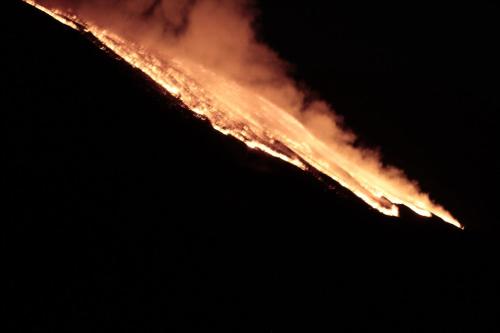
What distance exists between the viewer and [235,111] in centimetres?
627

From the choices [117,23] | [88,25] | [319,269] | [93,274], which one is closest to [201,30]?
[117,23]

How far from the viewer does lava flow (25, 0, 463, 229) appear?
552 centimetres

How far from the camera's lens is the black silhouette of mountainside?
4.11 m

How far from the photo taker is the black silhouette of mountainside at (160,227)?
411cm

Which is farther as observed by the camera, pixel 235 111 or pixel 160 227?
pixel 235 111

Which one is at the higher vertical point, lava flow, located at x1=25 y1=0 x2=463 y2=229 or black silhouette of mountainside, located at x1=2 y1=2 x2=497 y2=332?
lava flow, located at x1=25 y1=0 x2=463 y2=229

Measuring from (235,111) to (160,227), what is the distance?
6.91ft

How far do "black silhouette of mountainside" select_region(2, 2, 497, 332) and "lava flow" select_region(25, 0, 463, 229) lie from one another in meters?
0.25

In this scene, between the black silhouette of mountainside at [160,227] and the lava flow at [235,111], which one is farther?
the lava flow at [235,111]

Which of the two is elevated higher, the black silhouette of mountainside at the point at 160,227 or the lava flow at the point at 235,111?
the lava flow at the point at 235,111

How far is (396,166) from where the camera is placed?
12.3 m

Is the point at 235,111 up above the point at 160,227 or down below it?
above

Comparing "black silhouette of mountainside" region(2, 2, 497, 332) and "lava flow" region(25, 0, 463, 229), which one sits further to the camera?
"lava flow" region(25, 0, 463, 229)

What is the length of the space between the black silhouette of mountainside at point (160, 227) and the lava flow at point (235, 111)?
25 centimetres
